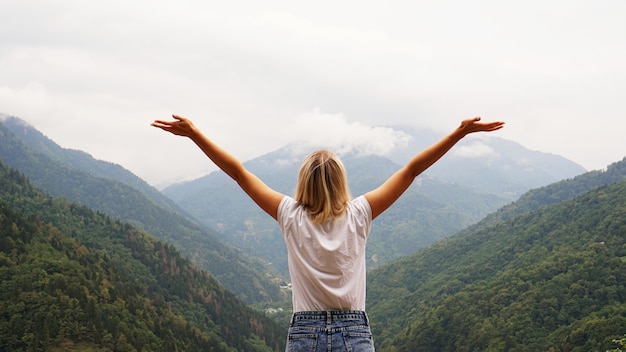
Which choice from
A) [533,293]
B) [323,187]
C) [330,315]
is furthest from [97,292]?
[323,187]

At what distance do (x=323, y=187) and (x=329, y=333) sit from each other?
3.98 ft

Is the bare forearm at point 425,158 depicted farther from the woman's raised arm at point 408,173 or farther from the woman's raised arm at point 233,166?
the woman's raised arm at point 233,166

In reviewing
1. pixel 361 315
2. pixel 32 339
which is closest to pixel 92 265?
pixel 32 339

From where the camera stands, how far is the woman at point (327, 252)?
4.68 meters

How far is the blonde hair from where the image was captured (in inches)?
185

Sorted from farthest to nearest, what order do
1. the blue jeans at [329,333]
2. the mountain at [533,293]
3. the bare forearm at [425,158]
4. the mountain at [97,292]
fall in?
1. the mountain at [533,293]
2. the mountain at [97,292]
3. the bare forearm at [425,158]
4. the blue jeans at [329,333]

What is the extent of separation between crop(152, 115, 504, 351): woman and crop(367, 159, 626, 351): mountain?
76604 mm

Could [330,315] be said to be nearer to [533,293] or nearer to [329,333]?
[329,333]

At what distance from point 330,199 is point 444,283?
163973mm

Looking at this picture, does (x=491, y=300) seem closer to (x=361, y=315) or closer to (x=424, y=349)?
(x=424, y=349)

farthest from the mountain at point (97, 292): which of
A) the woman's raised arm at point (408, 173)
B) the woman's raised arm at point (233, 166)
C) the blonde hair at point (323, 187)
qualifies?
the woman's raised arm at point (408, 173)

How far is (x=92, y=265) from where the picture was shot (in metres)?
111

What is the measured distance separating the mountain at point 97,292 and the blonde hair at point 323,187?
87341 mm

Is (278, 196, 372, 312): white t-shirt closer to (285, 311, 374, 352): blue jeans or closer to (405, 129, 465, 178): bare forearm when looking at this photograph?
(285, 311, 374, 352): blue jeans
